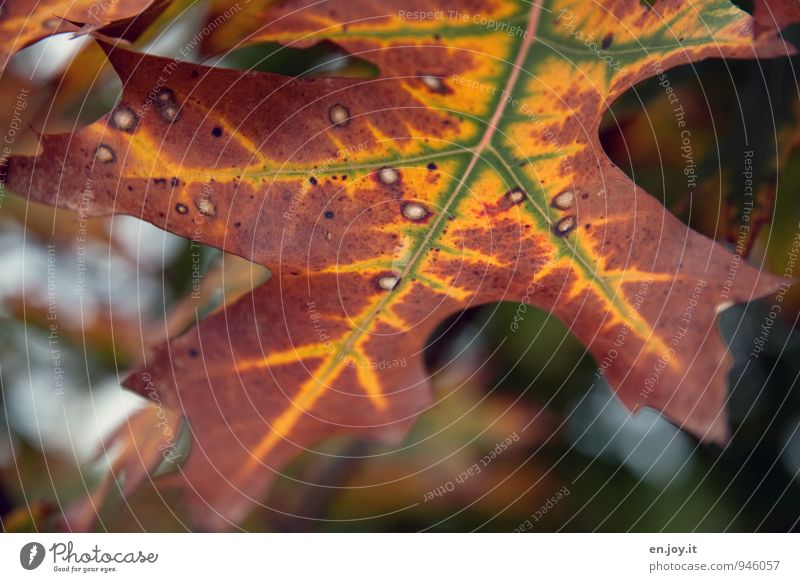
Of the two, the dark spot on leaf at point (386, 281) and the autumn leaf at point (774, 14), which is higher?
the autumn leaf at point (774, 14)

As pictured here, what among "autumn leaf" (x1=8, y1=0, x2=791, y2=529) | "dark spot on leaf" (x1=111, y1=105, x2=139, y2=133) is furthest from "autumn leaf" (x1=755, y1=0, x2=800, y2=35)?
"dark spot on leaf" (x1=111, y1=105, x2=139, y2=133)

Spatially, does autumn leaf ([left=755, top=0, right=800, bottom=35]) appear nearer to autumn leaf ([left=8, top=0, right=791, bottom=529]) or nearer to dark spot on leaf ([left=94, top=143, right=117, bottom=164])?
autumn leaf ([left=8, top=0, right=791, bottom=529])

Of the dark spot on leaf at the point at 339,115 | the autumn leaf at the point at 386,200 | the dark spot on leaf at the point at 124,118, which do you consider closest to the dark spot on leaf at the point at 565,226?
the autumn leaf at the point at 386,200

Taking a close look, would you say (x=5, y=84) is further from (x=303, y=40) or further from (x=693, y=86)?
(x=693, y=86)

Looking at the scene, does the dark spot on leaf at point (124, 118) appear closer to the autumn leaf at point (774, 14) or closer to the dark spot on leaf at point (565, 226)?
the dark spot on leaf at point (565, 226)

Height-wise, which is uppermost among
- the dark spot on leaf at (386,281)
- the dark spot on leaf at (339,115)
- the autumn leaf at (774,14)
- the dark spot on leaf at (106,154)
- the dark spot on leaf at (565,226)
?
the autumn leaf at (774,14)

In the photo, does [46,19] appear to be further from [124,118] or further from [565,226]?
[565,226]

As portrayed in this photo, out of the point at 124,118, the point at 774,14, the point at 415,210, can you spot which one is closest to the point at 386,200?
the point at 415,210

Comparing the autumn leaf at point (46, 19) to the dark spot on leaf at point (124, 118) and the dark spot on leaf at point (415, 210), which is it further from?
the dark spot on leaf at point (415, 210)

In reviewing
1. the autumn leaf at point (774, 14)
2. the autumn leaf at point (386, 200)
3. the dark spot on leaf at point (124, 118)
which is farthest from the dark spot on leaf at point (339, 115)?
Answer: the autumn leaf at point (774, 14)
